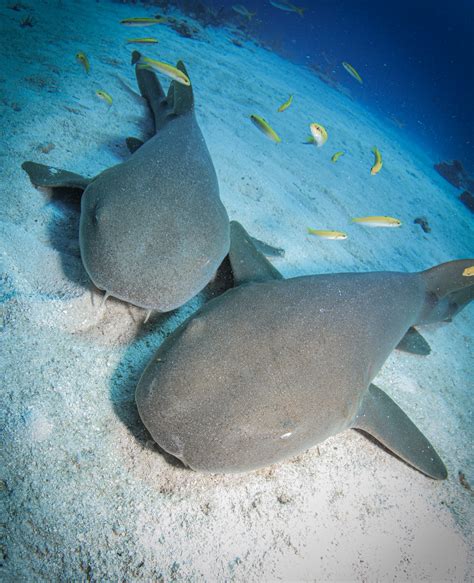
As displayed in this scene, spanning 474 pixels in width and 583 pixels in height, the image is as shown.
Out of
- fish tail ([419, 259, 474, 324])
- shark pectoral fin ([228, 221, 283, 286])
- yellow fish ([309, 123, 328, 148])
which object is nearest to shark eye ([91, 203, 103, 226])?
shark pectoral fin ([228, 221, 283, 286])

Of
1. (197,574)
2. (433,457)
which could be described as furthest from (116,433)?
(433,457)

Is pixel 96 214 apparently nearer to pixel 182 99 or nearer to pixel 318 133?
pixel 182 99

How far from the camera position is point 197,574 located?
1902mm

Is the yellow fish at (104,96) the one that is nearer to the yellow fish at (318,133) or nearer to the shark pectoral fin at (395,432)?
the yellow fish at (318,133)

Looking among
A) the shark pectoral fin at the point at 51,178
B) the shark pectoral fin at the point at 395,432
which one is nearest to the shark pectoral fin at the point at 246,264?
the shark pectoral fin at the point at 395,432

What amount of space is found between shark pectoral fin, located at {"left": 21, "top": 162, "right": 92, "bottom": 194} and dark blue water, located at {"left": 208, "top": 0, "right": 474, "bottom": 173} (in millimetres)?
38694

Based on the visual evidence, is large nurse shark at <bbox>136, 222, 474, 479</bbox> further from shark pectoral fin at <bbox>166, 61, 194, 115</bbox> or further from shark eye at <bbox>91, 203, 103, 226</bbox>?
shark pectoral fin at <bbox>166, 61, 194, 115</bbox>

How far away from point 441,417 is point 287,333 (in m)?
2.72

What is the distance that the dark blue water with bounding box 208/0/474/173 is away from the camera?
40531 mm

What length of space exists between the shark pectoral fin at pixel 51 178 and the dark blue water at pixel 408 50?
38694 millimetres

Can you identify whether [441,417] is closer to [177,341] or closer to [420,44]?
[177,341]

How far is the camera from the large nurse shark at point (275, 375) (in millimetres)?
1798

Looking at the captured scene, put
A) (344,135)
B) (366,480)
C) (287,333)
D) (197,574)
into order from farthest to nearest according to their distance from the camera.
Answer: (344,135) → (366,480) → (287,333) → (197,574)

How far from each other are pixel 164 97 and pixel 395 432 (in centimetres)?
546
